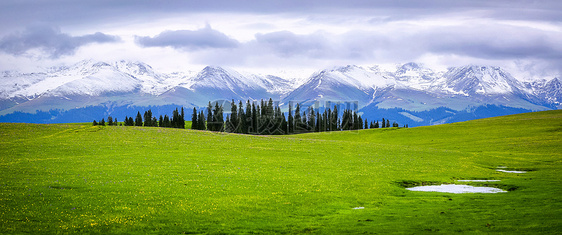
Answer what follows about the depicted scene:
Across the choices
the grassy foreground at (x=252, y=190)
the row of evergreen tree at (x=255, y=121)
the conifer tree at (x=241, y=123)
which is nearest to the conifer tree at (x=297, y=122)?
the row of evergreen tree at (x=255, y=121)

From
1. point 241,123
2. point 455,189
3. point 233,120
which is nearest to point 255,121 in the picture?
point 241,123

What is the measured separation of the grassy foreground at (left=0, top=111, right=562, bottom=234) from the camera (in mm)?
22734

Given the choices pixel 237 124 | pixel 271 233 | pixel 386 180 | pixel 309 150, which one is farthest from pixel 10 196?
pixel 237 124

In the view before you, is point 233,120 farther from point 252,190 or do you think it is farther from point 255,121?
point 252,190

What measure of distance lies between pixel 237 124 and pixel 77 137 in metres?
89.5

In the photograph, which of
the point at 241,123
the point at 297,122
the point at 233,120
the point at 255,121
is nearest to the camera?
the point at 241,123

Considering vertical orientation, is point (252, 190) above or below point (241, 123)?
below

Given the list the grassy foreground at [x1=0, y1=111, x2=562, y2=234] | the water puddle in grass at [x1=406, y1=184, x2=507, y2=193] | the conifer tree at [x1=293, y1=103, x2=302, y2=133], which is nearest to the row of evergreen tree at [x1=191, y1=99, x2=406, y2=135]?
the conifer tree at [x1=293, y1=103, x2=302, y2=133]

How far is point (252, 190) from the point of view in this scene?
3312 centimetres

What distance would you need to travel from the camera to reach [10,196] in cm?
2833

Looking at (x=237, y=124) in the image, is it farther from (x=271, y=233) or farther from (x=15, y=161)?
(x=271, y=233)

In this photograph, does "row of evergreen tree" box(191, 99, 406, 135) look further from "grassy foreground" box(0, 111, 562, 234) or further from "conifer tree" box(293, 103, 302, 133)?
"grassy foreground" box(0, 111, 562, 234)

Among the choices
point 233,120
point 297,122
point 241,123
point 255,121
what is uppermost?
point 233,120

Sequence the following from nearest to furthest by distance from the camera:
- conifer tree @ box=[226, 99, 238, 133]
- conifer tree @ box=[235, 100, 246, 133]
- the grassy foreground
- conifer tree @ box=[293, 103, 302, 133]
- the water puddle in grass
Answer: the grassy foreground, the water puddle in grass, conifer tree @ box=[235, 100, 246, 133], conifer tree @ box=[226, 99, 238, 133], conifer tree @ box=[293, 103, 302, 133]
